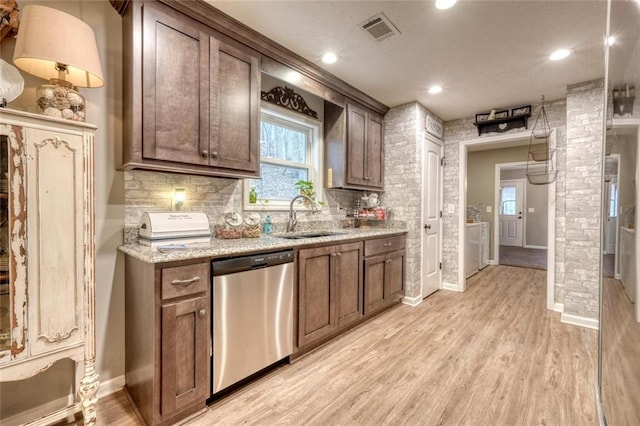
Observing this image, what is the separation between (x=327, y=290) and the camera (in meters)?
2.40

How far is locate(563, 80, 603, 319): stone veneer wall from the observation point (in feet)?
A: 9.25

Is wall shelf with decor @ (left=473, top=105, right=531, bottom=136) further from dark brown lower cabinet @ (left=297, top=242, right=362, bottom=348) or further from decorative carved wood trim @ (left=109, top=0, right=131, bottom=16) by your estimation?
decorative carved wood trim @ (left=109, top=0, right=131, bottom=16)

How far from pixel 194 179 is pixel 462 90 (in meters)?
2.98

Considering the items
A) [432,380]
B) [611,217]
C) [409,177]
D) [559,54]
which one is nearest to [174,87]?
[611,217]

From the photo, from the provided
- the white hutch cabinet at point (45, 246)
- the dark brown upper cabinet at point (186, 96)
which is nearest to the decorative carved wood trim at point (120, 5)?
the dark brown upper cabinet at point (186, 96)

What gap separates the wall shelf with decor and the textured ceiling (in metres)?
0.33

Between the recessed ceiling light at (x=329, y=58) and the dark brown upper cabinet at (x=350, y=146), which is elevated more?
the recessed ceiling light at (x=329, y=58)

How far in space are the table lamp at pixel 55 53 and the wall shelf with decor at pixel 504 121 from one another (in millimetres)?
4174

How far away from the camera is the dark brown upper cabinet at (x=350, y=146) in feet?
10.3

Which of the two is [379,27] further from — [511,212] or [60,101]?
[511,212]

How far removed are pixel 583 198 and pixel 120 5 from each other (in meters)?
4.27

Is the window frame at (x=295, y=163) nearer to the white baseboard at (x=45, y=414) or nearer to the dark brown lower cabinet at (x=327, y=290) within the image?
the dark brown lower cabinet at (x=327, y=290)

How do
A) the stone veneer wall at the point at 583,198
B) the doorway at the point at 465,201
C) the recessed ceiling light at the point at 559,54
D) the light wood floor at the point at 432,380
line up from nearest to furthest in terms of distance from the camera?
the light wood floor at the point at 432,380
the recessed ceiling light at the point at 559,54
the stone veneer wall at the point at 583,198
the doorway at the point at 465,201

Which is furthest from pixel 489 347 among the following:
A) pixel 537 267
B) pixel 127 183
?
pixel 537 267
